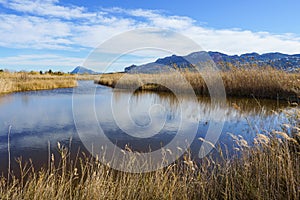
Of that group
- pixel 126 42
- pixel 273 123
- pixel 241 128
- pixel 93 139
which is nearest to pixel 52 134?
pixel 93 139

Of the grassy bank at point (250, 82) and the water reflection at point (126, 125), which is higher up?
the grassy bank at point (250, 82)

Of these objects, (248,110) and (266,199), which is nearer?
(266,199)

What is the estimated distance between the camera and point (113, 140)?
4504mm

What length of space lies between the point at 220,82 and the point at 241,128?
5902 millimetres

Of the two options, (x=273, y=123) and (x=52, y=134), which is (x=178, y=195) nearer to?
(x=52, y=134)

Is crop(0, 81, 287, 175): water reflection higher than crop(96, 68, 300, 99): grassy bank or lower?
lower

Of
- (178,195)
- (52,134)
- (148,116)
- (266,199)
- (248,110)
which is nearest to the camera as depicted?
(266,199)

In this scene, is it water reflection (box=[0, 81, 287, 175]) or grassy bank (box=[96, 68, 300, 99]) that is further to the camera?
grassy bank (box=[96, 68, 300, 99])

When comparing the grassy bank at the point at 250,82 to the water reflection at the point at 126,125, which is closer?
the water reflection at the point at 126,125

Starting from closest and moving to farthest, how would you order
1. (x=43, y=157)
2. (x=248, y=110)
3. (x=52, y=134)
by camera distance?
(x=43, y=157) → (x=52, y=134) → (x=248, y=110)

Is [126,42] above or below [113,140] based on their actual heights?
above

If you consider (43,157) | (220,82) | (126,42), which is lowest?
(43,157)

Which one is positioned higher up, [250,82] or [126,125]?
[250,82]

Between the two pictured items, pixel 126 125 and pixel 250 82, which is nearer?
pixel 126 125
